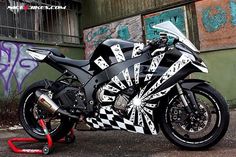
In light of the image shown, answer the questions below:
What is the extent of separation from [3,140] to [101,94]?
1.96 metres

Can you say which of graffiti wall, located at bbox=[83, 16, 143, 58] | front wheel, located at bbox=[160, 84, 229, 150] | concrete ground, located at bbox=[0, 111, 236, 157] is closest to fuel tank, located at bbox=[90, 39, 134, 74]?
front wheel, located at bbox=[160, 84, 229, 150]

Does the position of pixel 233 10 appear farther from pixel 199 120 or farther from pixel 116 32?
pixel 199 120

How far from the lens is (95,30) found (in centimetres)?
1141

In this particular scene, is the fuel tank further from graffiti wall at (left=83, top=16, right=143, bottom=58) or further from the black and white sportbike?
graffiti wall at (left=83, top=16, right=143, bottom=58)

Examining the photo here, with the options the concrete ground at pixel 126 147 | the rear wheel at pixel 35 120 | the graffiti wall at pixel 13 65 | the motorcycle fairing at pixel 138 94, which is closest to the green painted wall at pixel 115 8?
the graffiti wall at pixel 13 65

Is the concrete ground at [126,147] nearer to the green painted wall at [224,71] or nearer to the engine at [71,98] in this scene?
the engine at [71,98]

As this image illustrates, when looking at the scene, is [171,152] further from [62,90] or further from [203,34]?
[203,34]

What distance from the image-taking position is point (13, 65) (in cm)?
858

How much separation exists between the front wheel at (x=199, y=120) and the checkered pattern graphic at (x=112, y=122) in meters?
0.34

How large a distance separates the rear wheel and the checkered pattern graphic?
1.62 feet

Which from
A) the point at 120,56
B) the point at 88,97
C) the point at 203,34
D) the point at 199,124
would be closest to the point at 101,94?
the point at 88,97

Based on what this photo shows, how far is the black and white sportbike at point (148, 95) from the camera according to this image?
11.9ft

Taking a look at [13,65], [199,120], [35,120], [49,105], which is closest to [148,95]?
[199,120]

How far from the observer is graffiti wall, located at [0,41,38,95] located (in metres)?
8.30
